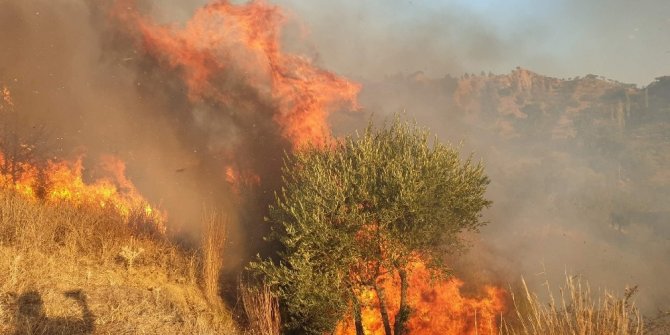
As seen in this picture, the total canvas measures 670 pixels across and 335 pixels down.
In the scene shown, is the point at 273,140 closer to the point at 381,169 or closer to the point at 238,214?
the point at 238,214

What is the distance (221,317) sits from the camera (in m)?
16.1

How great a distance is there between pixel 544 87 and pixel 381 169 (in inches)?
3388

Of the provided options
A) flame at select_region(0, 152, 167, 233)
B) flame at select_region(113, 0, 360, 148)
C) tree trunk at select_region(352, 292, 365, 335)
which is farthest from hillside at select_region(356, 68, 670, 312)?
flame at select_region(0, 152, 167, 233)

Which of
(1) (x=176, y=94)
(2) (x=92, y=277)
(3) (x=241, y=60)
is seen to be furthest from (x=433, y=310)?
(1) (x=176, y=94)

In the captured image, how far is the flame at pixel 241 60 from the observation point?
25.0 m

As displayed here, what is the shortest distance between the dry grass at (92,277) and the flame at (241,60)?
1101 centimetres

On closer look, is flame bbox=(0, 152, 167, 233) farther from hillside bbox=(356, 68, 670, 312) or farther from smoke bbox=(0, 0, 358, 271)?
hillside bbox=(356, 68, 670, 312)

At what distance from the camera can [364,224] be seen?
587 inches

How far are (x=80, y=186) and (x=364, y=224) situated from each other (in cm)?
1677

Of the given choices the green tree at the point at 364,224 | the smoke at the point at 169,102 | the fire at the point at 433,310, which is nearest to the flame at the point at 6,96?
the smoke at the point at 169,102

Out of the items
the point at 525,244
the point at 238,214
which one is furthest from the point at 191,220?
the point at 525,244

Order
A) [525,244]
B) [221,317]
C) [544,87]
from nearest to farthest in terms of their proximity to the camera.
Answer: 1. [221,317]
2. [525,244]
3. [544,87]

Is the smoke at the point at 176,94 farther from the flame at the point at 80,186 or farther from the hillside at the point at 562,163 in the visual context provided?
the hillside at the point at 562,163

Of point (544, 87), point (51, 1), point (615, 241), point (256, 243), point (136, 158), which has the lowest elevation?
point (615, 241)
